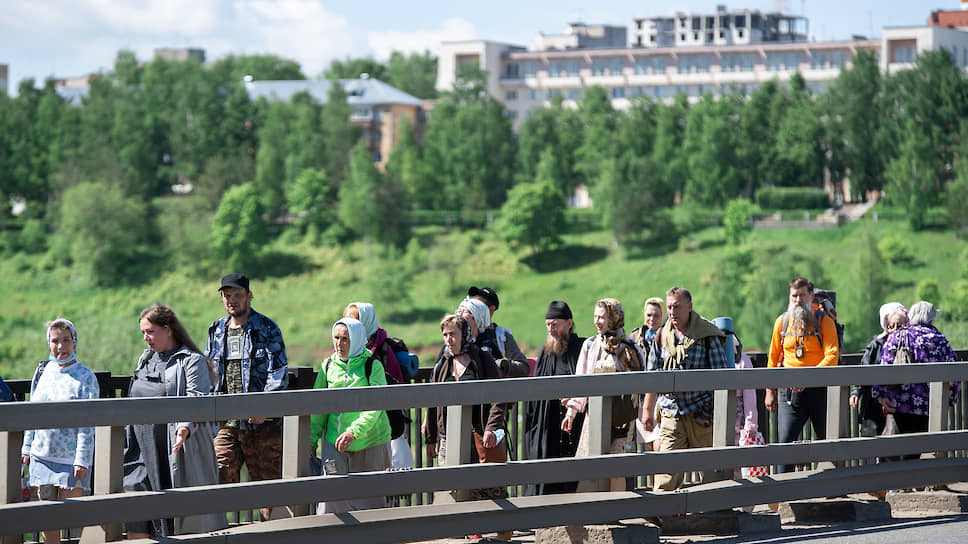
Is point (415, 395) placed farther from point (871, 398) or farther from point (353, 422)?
point (871, 398)

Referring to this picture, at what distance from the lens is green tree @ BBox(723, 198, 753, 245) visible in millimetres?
107875

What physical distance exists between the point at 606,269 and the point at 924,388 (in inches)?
3746

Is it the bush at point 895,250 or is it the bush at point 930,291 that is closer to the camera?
the bush at point 930,291

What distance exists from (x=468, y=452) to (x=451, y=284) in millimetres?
100028

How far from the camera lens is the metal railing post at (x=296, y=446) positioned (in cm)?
762

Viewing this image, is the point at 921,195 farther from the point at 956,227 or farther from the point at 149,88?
the point at 149,88

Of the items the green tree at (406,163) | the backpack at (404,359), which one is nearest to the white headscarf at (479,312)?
the backpack at (404,359)

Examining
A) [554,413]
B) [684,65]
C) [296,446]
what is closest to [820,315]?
[554,413]

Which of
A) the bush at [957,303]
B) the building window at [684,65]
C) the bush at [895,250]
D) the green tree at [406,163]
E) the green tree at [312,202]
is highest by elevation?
the building window at [684,65]

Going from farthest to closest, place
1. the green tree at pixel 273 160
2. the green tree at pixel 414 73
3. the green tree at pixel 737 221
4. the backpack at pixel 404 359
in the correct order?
1. the green tree at pixel 414 73
2. the green tree at pixel 273 160
3. the green tree at pixel 737 221
4. the backpack at pixel 404 359

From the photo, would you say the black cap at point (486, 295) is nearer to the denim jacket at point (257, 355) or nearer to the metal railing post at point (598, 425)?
the denim jacket at point (257, 355)

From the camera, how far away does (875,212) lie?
356 ft

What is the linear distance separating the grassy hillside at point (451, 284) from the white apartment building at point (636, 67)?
34.2m

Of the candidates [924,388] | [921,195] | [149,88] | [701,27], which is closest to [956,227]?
[921,195]
